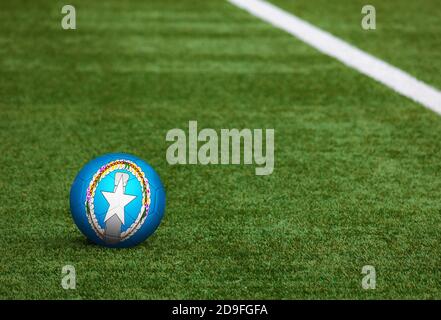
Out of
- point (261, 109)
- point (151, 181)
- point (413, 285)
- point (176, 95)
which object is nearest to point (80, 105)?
point (176, 95)

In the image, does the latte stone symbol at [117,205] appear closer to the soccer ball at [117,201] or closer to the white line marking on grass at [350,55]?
the soccer ball at [117,201]

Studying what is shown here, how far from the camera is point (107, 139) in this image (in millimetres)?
8211

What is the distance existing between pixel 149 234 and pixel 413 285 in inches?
56.6

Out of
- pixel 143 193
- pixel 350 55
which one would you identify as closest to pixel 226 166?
pixel 143 193

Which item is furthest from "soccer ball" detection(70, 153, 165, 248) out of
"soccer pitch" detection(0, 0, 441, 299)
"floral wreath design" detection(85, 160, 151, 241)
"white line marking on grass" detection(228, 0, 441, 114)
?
"white line marking on grass" detection(228, 0, 441, 114)

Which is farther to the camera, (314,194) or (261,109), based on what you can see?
(261,109)

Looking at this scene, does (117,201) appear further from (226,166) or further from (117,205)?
(226,166)

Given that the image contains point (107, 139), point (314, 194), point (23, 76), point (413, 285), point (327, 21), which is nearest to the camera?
point (413, 285)

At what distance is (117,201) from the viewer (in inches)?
216

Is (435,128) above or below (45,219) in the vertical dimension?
above

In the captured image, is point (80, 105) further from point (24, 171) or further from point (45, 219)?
point (45, 219)

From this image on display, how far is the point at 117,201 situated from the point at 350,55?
20.8 ft

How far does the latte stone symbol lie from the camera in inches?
215

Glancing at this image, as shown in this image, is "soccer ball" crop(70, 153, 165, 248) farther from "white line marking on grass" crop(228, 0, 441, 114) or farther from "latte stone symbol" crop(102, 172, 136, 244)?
"white line marking on grass" crop(228, 0, 441, 114)
